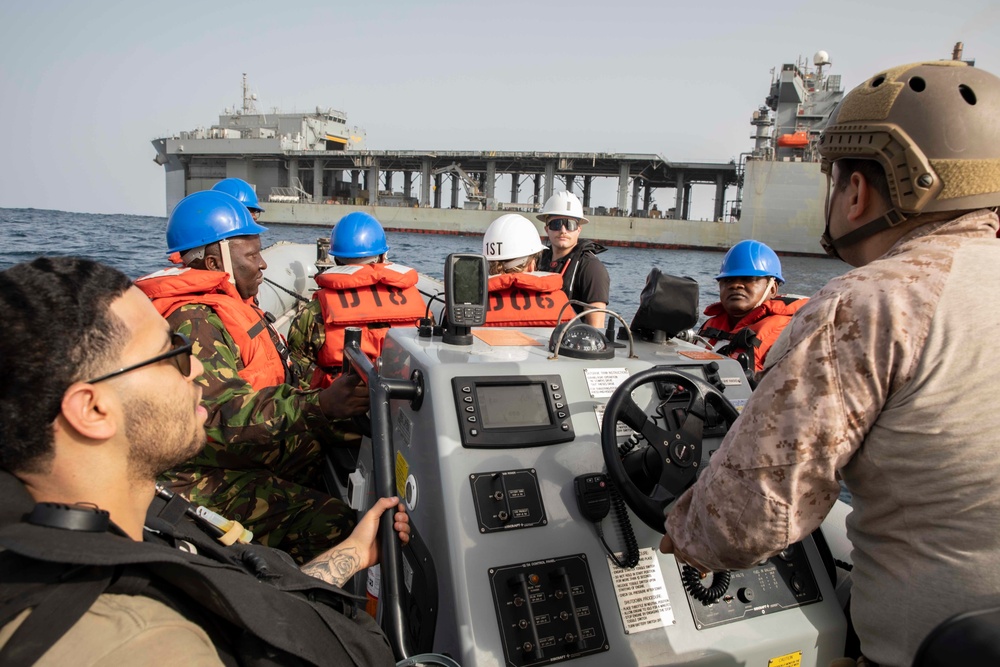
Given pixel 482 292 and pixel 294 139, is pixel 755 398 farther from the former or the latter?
pixel 294 139

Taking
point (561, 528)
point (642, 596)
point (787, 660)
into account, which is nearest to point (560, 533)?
point (561, 528)

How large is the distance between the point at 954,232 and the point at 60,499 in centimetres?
181

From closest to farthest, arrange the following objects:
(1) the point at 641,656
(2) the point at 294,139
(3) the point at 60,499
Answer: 1. (3) the point at 60,499
2. (1) the point at 641,656
3. (2) the point at 294,139

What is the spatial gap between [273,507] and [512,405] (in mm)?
1363

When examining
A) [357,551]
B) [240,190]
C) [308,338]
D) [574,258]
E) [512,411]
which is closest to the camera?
[357,551]

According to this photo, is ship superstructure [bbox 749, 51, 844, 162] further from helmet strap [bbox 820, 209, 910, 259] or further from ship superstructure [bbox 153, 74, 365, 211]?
helmet strap [bbox 820, 209, 910, 259]

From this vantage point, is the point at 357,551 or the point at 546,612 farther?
the point at 357,551

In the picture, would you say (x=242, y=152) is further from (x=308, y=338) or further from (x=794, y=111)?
(x=308, y=338)

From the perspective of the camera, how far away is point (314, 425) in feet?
8.54

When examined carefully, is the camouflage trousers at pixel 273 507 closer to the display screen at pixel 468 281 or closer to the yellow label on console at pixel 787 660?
the display screen at pixel 468 281

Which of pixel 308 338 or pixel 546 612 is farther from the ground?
pixel 308 338

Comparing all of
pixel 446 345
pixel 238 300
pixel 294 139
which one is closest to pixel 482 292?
pixel 446 345

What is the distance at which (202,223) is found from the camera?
3299mm

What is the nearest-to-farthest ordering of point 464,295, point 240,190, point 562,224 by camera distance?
1. point 464,295
2. point 562,224
3. point 240,190
